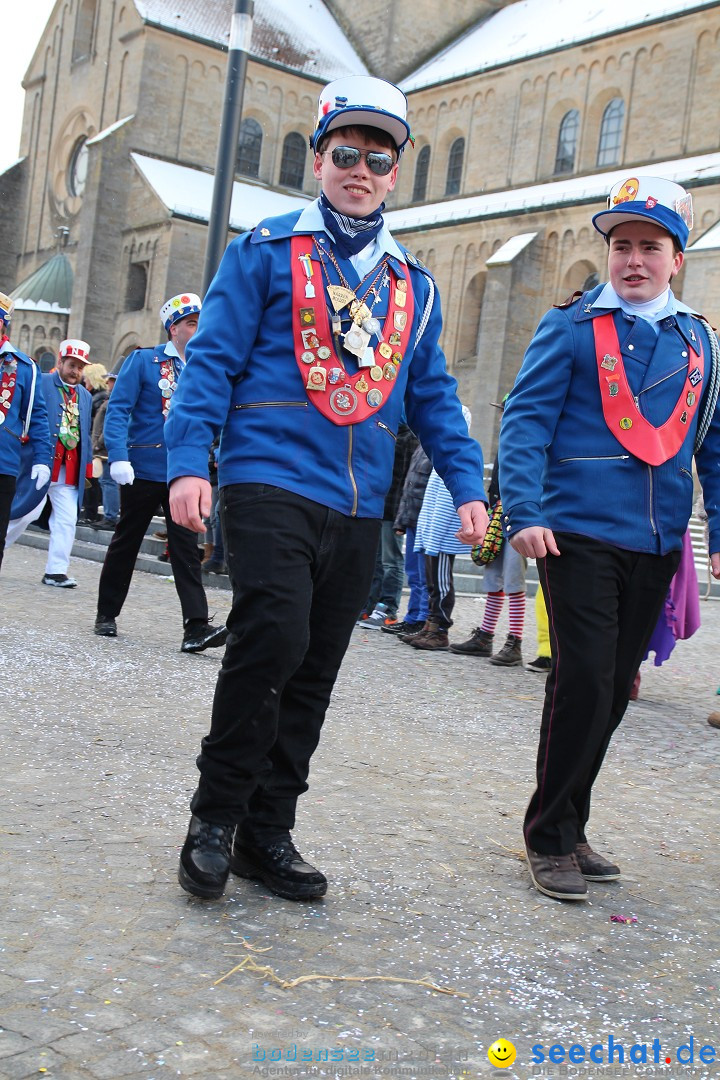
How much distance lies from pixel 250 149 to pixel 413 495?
3892 centimetres

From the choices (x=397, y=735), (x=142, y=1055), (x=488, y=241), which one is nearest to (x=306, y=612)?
(x=142, y=1055)

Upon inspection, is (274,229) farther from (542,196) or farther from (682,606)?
(542,196)

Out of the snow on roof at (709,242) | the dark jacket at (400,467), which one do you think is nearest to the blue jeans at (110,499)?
the dark jacket at (400,467)

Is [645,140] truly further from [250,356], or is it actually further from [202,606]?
[250,356]

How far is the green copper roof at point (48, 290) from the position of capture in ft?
148

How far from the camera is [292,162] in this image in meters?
47.7

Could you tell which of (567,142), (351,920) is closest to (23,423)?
(351,920)

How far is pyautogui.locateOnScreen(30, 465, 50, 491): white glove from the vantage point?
29.3 feet

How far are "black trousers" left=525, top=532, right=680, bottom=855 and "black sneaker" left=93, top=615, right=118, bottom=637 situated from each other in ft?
16.3

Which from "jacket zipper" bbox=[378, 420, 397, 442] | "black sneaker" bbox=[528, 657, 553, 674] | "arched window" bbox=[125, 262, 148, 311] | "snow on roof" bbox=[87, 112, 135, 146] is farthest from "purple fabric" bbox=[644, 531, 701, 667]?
"snow on roof" bbox=[87, 112, 135, 146]

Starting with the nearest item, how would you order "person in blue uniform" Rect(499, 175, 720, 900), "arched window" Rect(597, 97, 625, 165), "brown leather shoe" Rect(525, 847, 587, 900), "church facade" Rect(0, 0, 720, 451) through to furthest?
1. "brown leather shoe" Rect(525, 847, 587, 900)
2. "person in blue uniform" Rect(499, 175, 720, 900)
3. "church facade" Rect(0, 0, 720, 451)
4. "arched window" Rect(597, 97, 625, 165)

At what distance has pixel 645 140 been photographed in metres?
36.6

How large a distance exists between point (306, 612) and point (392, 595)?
801cm

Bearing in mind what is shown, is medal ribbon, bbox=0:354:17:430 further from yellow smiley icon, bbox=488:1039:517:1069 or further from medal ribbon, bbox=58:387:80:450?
yellow smiley icon, bbox=488:1039:517:1069
